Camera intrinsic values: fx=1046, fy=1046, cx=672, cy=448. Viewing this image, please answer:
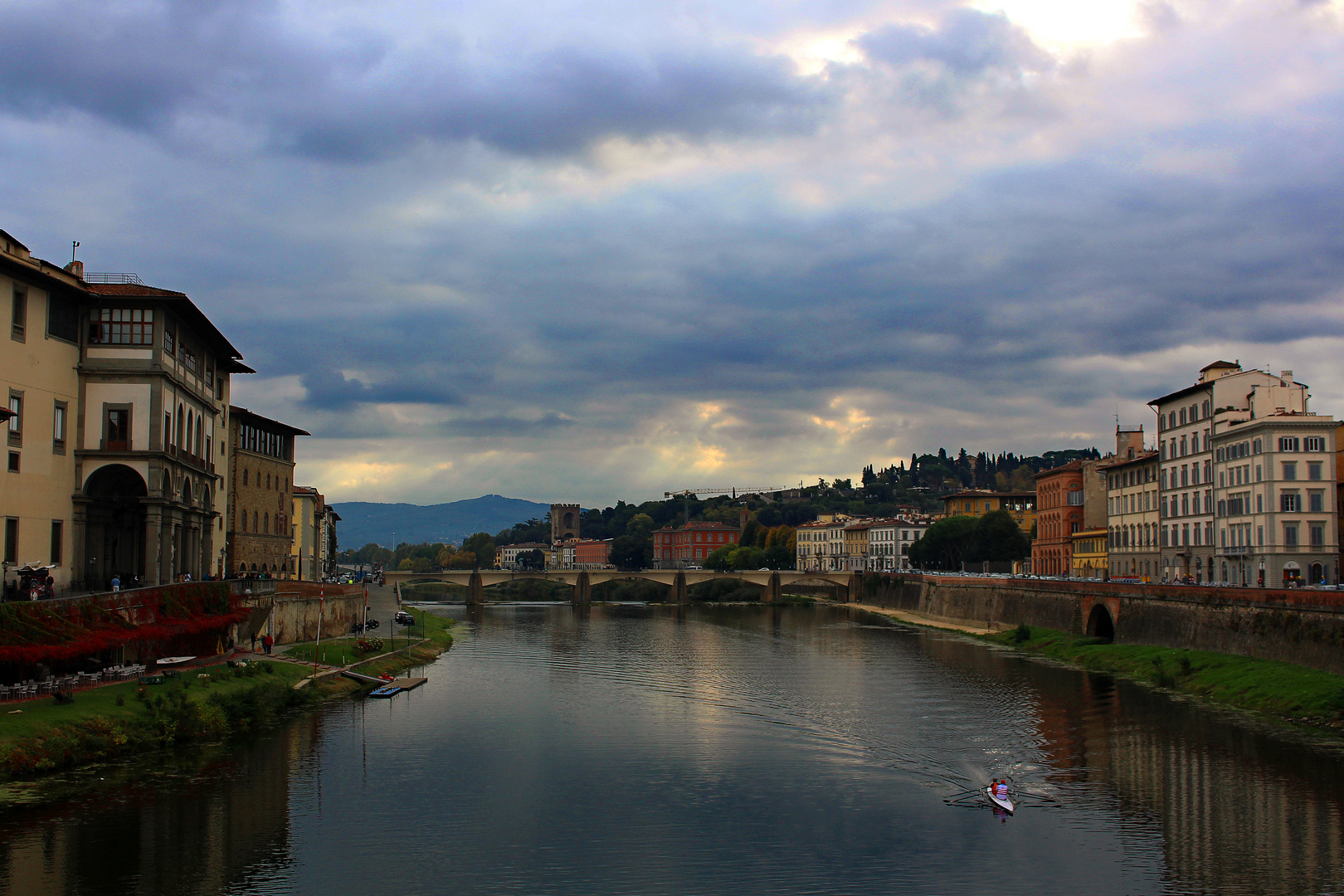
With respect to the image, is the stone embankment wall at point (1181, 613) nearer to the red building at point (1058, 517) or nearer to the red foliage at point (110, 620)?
the red building at point (1058, 517)

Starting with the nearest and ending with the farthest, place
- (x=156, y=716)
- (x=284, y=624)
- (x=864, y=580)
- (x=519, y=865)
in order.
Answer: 1. (x=519, y=865)
2. (x=156, y=716)
3. (x=284, y=624)
4. (x=864, y=580)

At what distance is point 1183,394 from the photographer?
78.2m

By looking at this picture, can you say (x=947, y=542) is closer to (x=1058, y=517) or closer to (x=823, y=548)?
(x=1058, y=517)

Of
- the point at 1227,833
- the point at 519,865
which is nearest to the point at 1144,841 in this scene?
the point at 1227,833

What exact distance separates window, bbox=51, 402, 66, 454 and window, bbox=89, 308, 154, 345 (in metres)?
3.63

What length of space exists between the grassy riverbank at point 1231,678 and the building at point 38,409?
50.8 metres

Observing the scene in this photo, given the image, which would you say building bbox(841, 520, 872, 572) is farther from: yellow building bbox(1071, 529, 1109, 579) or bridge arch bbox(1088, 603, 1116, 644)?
bridge arch bbox(1088, 603, 1116, 644)

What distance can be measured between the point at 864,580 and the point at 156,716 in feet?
401

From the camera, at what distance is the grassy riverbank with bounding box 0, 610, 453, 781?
30000 mm

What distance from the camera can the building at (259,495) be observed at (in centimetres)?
7175

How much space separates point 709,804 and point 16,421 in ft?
106

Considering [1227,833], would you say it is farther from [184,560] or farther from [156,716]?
[184,560]

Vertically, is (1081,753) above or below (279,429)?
below

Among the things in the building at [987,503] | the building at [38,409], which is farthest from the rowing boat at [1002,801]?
the building at [987,503]
